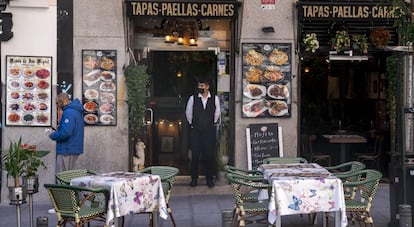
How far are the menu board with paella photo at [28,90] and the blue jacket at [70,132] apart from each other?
1354 millimetres

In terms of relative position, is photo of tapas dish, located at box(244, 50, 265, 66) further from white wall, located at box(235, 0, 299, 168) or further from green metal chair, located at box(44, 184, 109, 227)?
green metal chair, located at box(44, 184, 109, 227)

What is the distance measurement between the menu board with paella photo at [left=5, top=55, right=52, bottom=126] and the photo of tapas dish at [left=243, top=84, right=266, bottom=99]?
3.50 meters

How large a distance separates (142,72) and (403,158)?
4.98 m

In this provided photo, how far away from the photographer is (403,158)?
28.0 ft

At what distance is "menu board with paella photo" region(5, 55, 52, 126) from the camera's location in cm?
1145

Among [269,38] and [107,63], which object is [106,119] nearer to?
[107,63]

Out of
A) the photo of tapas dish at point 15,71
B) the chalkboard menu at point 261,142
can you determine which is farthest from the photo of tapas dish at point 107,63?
the chalkboard menu at point 261,142

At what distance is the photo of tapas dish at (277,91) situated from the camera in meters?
12.0

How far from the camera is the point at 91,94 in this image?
38.3ft

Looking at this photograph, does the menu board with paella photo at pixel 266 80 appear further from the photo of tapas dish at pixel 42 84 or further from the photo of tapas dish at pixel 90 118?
the photo of tapas dish at pixel 42 84

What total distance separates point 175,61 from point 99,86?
1.72m

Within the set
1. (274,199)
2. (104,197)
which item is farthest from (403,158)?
(104,197)

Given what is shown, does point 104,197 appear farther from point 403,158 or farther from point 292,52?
point 292,52

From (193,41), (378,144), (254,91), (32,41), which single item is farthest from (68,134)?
(378,144)
